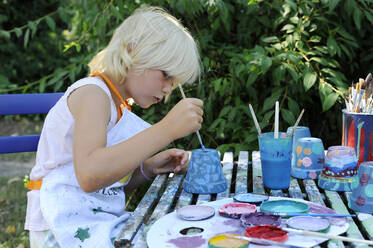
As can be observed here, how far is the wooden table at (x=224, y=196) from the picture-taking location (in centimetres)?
103

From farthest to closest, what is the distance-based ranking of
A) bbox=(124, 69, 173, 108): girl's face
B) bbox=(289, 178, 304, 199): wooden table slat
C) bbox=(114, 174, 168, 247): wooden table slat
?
bbox=(124, 69, 173, 108): girl's face → bbox=(289, 178, 304, 199): wooden table slat → bbox=(114, 174, 168, 247): wooden table slat

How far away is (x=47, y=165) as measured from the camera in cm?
137

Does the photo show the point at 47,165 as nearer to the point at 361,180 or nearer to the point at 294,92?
the point at 361,180

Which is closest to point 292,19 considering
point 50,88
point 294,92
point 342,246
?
point 294,92

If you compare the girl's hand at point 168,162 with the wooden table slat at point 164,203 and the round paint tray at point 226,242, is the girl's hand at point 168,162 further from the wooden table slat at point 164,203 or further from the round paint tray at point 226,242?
the round paint tray at point 226,242

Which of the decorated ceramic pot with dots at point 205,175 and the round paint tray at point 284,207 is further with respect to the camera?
the decorated ceramic pot with dots at point 205,175

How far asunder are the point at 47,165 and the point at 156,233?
1.72ft

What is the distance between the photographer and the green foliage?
223 centimetres

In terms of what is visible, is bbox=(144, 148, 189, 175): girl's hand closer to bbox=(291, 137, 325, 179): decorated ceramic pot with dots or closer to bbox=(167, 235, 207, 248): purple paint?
bbox=(291, 137, 325, 179): decorated ceramic pot with dots

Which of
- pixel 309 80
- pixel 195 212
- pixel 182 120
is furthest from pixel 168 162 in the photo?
pixel 309 80

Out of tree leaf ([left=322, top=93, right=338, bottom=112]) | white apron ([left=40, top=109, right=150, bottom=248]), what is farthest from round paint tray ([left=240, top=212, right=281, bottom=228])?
tree leaf ([left=322, top=93, right=338, bottom=112])

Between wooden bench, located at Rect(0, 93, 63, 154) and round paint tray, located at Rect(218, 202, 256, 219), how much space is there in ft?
3.09

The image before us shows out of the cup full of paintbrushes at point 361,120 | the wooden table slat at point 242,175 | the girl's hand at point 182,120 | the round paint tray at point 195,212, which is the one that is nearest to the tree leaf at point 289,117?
the wooden table slat at point 242,175

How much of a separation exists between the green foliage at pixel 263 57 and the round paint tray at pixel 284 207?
1.01 metres
